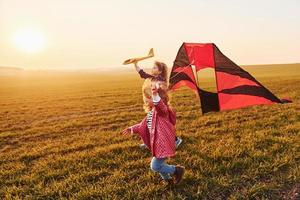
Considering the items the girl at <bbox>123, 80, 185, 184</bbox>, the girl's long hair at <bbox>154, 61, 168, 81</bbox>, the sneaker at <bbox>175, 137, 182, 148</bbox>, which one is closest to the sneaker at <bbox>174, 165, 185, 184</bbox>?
the girl at <bbox>123, 80, 185, 184</bbox>

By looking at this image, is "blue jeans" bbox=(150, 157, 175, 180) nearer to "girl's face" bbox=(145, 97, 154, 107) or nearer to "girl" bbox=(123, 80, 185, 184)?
"girl" bbox=(123, 80, 185, 184)

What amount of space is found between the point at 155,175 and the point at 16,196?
8.24ft

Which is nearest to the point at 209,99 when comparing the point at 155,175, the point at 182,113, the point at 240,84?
the point at 240,84

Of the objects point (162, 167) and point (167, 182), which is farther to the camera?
point (167, 182)

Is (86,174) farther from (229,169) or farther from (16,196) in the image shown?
(229,169)

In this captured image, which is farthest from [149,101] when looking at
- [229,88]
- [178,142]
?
[178,142]

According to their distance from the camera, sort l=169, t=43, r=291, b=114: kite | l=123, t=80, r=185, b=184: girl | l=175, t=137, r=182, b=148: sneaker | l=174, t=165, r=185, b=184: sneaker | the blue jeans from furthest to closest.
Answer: l=175, t=137, r=182, b=148: sneaker → l=169, t=43, r=291, b=114: kite → l=174, t=165, r=185, b=184: sneaker → the blue jeans → l=123, t=80, r=185, b=184: girl

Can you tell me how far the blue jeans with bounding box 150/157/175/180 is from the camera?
5.99 metres

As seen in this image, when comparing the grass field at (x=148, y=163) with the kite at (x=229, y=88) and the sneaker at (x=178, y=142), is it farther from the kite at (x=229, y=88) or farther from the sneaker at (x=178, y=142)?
the kite at (x=229, y=88)

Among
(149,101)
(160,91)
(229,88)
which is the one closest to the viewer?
(160,91)

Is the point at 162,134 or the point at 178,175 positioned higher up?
the point at 162,134

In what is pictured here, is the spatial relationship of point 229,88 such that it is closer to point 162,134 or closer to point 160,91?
point 160,91

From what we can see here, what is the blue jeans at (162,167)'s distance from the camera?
5.99 metres

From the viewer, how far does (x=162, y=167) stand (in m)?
6.08
